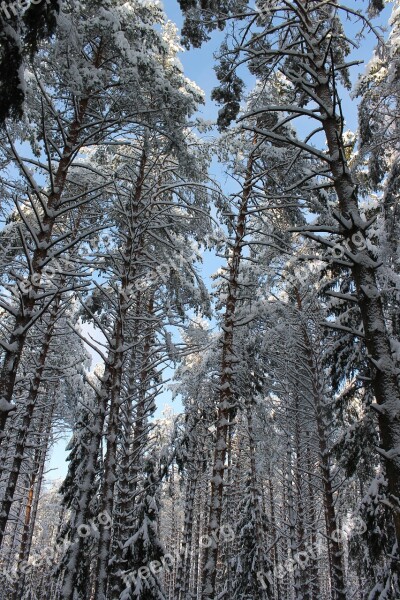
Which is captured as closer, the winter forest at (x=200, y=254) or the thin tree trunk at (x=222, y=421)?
the winter forest at (x=200, y=254)

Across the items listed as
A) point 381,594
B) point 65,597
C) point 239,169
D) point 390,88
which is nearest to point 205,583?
point 65,597

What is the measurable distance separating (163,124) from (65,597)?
9.04 metres

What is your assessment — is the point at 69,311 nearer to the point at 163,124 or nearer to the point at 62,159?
the point at 163,124

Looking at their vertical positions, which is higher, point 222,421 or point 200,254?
point 200,254

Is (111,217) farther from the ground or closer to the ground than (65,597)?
farther from the ground

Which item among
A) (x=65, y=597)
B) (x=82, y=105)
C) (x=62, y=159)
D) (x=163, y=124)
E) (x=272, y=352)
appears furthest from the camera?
(x=272, y=352)

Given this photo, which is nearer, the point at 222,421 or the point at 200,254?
the point at 222,421

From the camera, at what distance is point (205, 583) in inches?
256

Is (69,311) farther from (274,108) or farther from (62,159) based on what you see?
(274,108)

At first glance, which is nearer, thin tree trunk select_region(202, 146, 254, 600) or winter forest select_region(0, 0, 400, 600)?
winter forest select_region(0, 0, 400, 600)

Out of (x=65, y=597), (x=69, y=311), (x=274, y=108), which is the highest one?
(x=69, y=311)

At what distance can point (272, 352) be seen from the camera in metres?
12.8

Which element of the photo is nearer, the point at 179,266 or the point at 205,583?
the point at 205,583

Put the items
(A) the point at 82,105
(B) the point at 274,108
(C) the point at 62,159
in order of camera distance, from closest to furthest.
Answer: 1. (B) the point at 274,108
2. (C) the point at 62,159
3. (A) the point at 82,105
